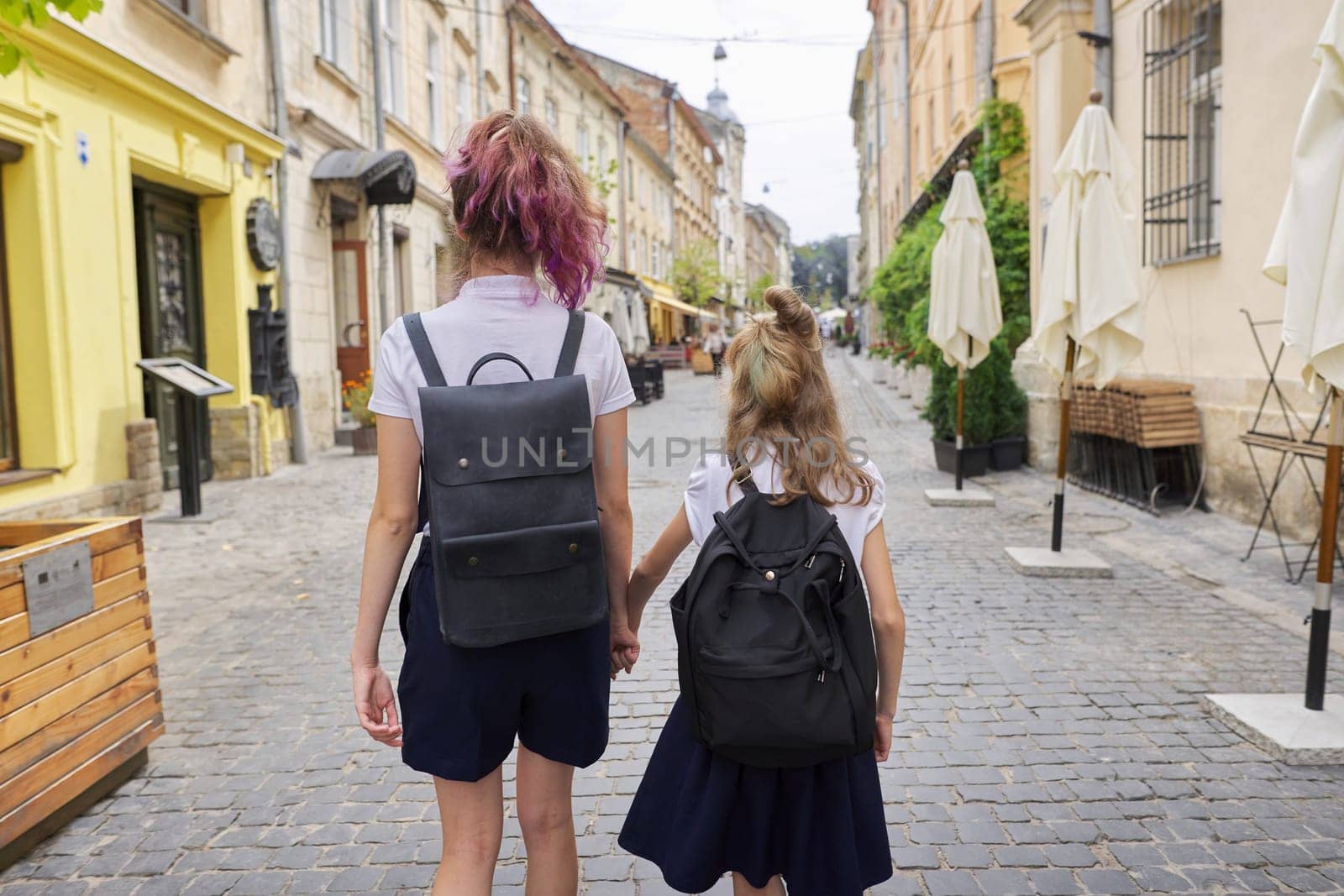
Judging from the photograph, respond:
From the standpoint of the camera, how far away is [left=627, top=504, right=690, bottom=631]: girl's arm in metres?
2.14

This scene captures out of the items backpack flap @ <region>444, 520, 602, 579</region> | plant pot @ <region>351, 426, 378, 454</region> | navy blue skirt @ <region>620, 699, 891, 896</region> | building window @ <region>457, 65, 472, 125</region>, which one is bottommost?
navy blue skirt @ <region>620, 699, 891, 896</region>

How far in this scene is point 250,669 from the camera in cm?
466

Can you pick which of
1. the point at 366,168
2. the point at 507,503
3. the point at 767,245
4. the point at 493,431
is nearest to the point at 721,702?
the point at 507,503

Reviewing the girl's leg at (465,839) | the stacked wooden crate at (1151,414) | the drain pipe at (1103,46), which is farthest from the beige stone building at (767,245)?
the girl's leg at (465,839)

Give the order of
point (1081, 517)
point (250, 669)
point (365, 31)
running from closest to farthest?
point (250, 669), point (1081, 517), point (365, 31)

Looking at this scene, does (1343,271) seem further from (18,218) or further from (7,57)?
(18,218)

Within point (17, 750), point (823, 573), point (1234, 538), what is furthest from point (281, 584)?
point (1234, 538)

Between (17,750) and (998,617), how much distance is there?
4274 millimetres

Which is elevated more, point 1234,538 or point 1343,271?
point 1343,271

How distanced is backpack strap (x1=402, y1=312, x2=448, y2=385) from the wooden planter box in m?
1.76

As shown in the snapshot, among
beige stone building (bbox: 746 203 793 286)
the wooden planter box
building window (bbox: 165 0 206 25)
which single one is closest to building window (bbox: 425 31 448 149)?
building window (bbox: 165 0 206 25)

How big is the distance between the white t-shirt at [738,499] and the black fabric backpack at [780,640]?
0.09 m

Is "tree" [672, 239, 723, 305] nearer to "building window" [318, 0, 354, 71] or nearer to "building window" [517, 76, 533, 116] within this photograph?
"building window" [517, 76, 533, 116]

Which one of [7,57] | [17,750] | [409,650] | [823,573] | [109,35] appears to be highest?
[109,35]
